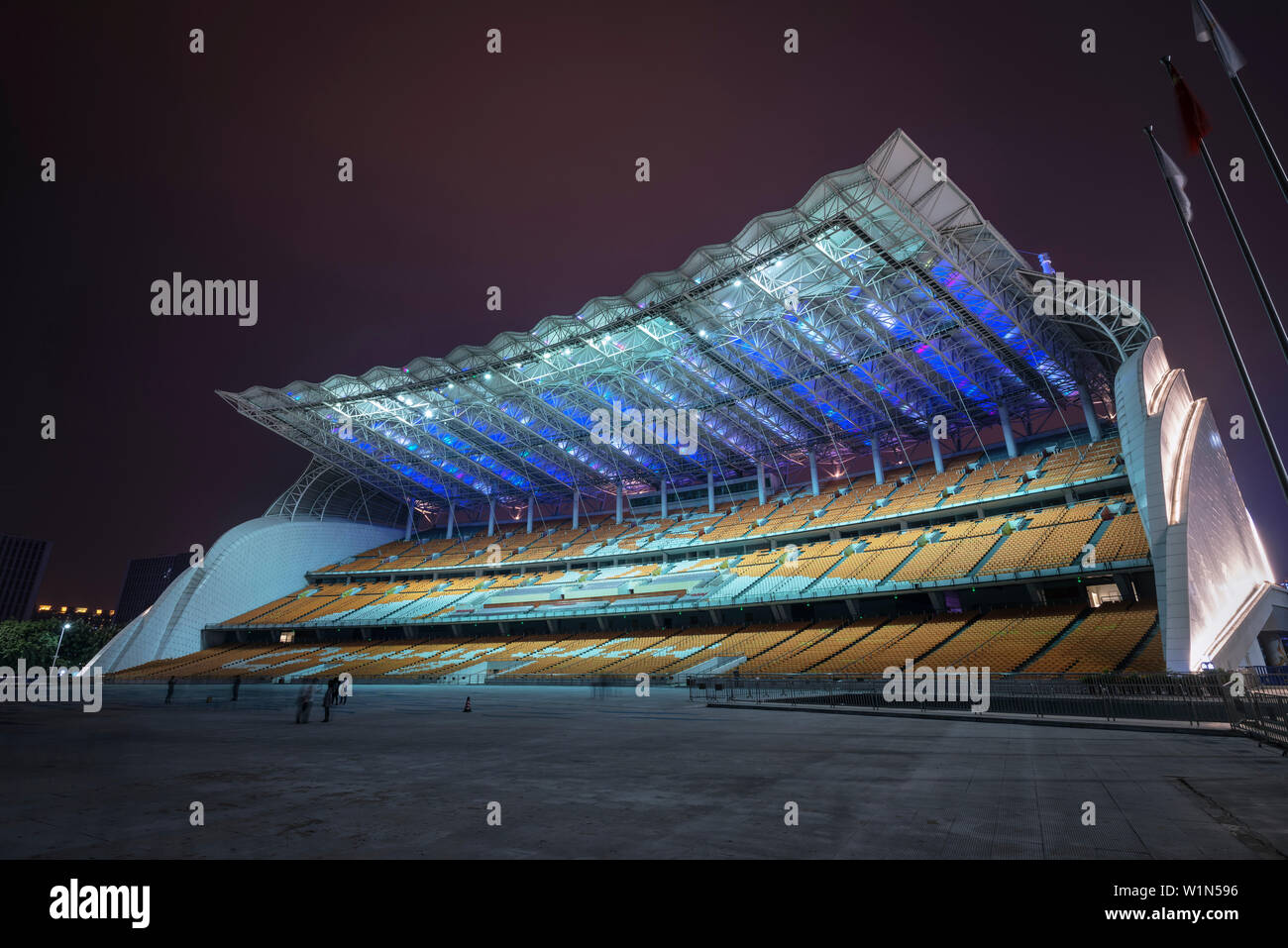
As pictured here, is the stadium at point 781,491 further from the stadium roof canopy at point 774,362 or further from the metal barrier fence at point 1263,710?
the metal barrier fence at point 1263,710

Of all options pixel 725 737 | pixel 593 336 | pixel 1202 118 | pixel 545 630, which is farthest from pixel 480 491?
pixel 1202 118

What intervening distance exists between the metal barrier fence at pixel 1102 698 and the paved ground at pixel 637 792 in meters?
1.38

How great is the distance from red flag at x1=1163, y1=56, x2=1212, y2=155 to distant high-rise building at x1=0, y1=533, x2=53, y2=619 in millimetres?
250436

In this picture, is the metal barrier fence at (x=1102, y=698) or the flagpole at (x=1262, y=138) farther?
the metal barrier fence at (x=1102, y=698)

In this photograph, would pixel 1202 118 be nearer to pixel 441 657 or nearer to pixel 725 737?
pixel 725 737

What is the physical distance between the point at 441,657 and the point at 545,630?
8.88 meters

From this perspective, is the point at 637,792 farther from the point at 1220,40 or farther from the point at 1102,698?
the point at 1220,40

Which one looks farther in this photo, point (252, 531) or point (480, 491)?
point (480, 491)

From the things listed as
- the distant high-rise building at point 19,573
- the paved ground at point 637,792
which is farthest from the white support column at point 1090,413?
the distant high-rise building at point 19,573

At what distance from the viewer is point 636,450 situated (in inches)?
2136

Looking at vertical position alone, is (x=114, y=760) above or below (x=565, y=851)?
below

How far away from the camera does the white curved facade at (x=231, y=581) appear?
53875 millimetres

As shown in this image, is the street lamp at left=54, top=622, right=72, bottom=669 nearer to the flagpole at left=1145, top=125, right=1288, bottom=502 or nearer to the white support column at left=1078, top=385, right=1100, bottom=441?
the flagpole at left=1145, top=125, right=1288, bottom=502
